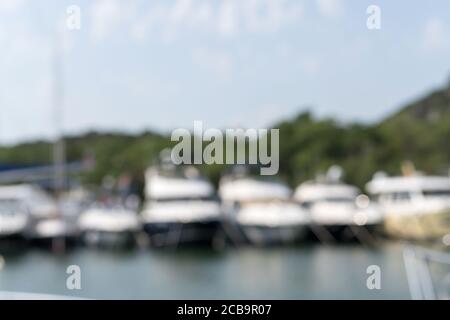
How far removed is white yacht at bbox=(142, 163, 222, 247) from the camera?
1384cm

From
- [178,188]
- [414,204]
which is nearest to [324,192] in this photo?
[414,204]

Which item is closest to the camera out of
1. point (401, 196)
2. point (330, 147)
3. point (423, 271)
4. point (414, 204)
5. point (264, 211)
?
point (423, 271)

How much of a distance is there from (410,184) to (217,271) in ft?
18.3

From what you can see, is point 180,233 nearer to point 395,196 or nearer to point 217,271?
point 217,271

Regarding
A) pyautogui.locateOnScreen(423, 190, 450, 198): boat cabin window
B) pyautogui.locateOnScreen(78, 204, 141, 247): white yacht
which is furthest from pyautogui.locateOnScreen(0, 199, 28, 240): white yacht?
pyautogui.locateOnScreen(423, 190, 450, 198): boat cabin window

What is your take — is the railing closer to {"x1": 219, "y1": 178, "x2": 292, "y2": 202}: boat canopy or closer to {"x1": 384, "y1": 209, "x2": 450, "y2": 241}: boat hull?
{"x1": 384, "y1": 209, "x2": 450, "y2": 241}: boat hull

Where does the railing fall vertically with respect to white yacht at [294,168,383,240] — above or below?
below

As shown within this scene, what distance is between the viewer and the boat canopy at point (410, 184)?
1463 centimetres

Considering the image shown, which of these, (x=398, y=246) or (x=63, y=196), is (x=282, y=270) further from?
(x=63, y=196)

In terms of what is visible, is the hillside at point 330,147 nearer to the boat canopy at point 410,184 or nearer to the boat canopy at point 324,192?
the boat canopy at point 324,192

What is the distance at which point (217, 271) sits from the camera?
11078 millimetres

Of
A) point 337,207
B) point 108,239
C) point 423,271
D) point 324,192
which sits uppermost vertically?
point 324,192

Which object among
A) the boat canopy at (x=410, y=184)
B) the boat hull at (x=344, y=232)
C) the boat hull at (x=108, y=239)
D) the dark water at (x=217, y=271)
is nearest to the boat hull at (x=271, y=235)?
the dark water at (x=217, y=271)
